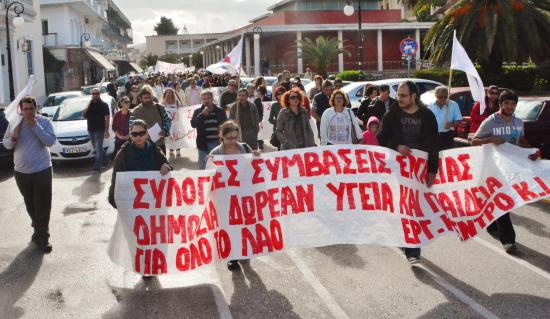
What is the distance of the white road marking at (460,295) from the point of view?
17.1 feet

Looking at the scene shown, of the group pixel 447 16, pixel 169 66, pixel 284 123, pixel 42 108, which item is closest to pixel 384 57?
pixel 169 66

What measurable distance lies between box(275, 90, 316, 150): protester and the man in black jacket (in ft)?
6.43

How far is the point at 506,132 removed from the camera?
7137 millimetres

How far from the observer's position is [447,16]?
92.9 ft

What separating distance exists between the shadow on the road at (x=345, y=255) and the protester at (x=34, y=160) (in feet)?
10.5

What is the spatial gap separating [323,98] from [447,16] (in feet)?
60.4

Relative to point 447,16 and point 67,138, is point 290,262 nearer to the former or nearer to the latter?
point 67,138

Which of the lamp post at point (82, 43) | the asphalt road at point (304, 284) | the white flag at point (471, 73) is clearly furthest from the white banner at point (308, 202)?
the lamp post at point (82, 43)

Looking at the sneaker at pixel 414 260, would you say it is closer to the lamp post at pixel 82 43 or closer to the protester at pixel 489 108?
the protester at pixel 489 108

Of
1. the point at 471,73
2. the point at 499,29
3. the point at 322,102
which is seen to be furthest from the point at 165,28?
the point at 471,73

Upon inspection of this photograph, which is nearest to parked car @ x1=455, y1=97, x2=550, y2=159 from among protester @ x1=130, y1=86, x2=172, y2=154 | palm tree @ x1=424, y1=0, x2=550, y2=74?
protester @ x1=130, y1=86, x2=172, y2=154

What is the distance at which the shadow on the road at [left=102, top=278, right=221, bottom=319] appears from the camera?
5.43m

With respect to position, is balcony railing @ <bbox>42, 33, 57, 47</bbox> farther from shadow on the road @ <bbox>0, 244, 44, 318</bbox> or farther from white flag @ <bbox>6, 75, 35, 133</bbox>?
shadow on the road @ <bbox>0, 244, 44, 318</bbox>

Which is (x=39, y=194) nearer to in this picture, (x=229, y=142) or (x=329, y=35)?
(x=229, y=142)
